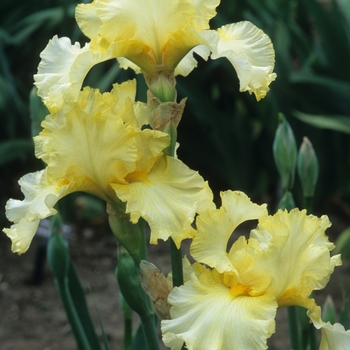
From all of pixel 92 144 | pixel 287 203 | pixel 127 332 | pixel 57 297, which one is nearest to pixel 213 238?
pixel 92 144

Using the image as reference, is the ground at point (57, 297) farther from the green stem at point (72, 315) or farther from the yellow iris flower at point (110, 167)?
the yellow iris flower at point (110, 167)

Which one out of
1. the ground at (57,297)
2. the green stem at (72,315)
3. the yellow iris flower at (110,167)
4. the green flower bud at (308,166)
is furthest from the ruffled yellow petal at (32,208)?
the ground at (57,297)

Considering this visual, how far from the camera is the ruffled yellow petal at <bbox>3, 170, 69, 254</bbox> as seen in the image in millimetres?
701

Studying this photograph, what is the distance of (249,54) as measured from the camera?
2.35 feet

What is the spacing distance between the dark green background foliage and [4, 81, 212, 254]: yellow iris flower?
1634mm

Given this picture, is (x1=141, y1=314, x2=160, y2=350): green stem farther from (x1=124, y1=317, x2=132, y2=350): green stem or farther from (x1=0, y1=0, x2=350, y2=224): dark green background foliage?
(x1=0, y1=0, x2=350, y2=224): dark green background foliage

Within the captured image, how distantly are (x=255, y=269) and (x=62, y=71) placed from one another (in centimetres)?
30

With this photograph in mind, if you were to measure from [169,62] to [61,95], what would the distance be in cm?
13

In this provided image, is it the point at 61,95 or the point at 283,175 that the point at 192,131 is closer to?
the point at 283,175

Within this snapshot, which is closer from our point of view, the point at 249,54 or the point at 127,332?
the point at 249,54

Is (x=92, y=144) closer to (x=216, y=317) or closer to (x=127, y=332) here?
(x=216, y=317)

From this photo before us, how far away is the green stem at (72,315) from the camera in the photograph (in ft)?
3.61

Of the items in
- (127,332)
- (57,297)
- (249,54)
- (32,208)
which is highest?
(249,54)

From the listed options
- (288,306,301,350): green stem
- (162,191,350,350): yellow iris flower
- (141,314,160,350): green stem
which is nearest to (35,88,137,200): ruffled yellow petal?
(162,191,350,350): yellow iris flower
